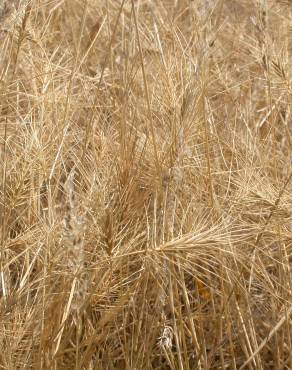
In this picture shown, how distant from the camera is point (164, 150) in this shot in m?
1.41

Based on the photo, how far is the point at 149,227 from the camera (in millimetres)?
1337

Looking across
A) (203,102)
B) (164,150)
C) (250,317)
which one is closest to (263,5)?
(203,102)

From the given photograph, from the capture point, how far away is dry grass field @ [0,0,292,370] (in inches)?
50.4

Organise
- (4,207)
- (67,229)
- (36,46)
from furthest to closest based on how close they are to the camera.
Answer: (36,46)
(4,207)
(67,229)

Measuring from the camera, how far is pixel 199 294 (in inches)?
61.2

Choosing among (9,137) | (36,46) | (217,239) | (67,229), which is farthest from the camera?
(36,46)

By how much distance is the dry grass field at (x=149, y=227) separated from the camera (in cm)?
128

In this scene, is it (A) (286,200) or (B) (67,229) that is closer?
(B) (67,229)

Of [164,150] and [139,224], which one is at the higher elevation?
[164,150]

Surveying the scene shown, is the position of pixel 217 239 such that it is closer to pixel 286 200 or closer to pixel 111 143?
pixel 286 200

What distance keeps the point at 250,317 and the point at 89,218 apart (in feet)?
1.08

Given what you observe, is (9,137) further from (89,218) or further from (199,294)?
(199,294)

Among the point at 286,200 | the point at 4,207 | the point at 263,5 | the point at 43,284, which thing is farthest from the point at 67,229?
the point at 263,5

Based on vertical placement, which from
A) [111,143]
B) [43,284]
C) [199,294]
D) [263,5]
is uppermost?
[263,5]
